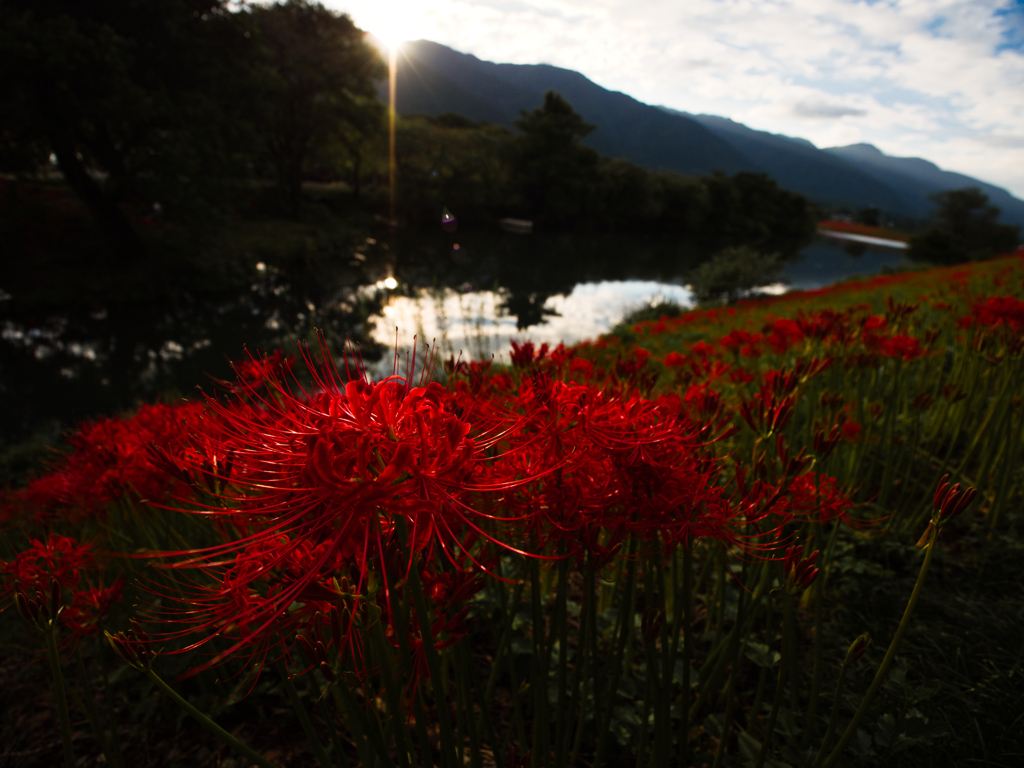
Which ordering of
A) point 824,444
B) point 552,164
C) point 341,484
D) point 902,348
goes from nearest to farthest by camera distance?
point 341,484 → point 824,444 → point 902,348 → point 552,164

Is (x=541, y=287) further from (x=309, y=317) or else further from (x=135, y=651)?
(x=135, y=651)

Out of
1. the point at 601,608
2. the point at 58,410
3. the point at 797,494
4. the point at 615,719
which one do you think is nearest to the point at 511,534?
the point at 797,494

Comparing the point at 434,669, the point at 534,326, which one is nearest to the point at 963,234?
the point at 534,326

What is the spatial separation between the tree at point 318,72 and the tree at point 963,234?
34.2 m

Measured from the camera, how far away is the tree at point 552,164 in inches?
1721

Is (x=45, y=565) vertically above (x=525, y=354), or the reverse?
(x=525, y=354)

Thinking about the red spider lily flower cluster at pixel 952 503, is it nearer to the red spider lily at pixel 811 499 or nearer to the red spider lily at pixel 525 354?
the red spider lily at pixel 811 499

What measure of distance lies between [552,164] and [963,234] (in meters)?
42.5

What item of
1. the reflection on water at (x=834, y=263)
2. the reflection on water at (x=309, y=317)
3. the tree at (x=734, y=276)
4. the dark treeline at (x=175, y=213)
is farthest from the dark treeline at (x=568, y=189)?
the tree at (x=734, y=276)

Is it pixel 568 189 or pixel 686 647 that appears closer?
pixel 686 647

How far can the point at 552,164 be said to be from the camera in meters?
43.8

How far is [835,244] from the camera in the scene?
186 ft

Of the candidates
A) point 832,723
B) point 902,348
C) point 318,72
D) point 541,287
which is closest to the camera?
point 832,723

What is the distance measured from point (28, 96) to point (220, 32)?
576 cm
